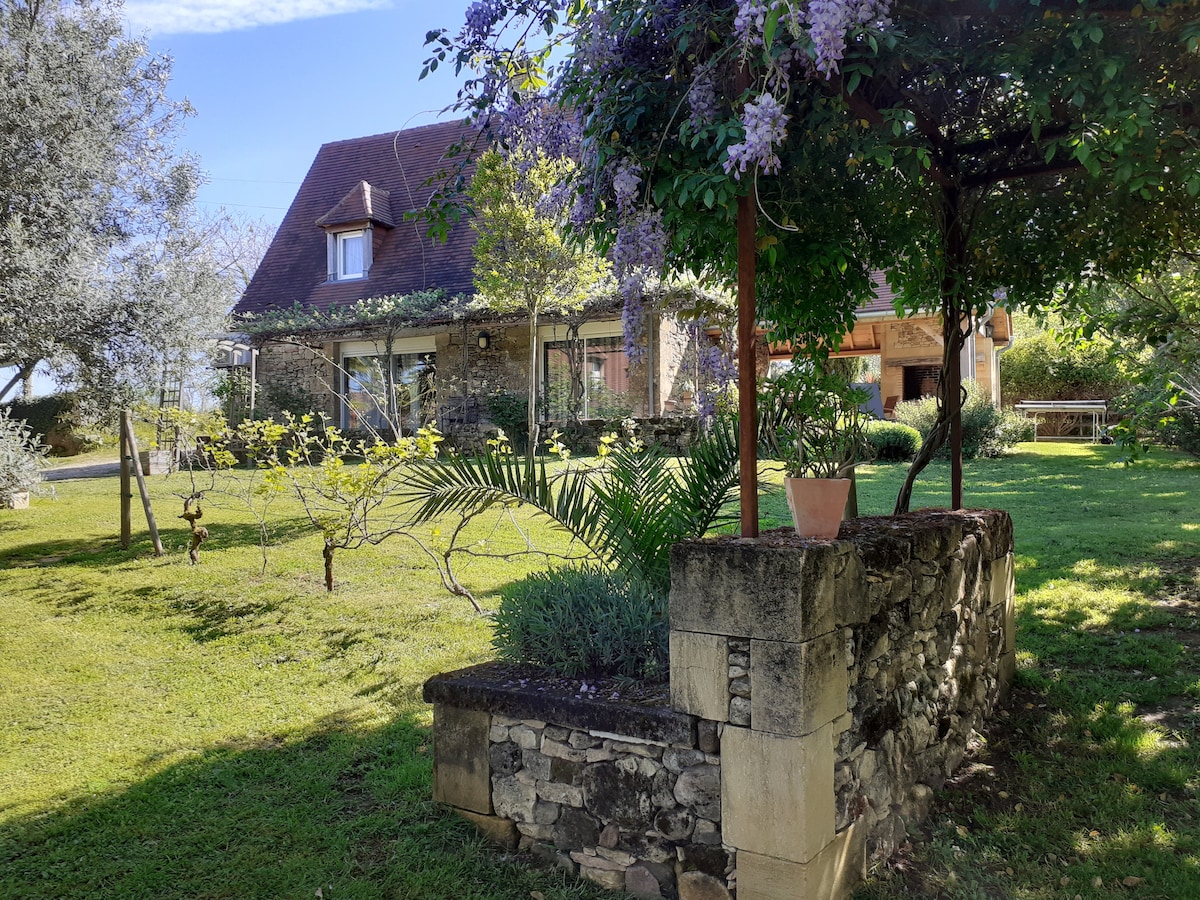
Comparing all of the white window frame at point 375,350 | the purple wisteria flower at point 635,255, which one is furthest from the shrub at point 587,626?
the white window frame at point 375,350

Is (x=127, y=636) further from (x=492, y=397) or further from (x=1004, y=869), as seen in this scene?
(x=492, y=397)

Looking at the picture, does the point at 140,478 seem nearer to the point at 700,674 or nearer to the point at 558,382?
the point at 700,674

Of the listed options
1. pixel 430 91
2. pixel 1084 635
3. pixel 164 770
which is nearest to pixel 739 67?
pixel 430 91

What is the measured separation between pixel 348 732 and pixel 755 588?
253 cm

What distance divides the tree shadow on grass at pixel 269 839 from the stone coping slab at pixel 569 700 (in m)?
0.50

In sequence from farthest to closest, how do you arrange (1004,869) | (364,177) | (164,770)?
(364,177) < (164,770) < (1004,869)

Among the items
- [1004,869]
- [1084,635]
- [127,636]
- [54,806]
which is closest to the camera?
[1004,869]

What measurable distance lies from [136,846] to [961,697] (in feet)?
11.2

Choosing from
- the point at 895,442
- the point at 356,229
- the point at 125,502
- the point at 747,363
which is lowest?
the point at 125,502

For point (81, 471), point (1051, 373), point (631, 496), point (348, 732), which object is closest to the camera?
point (631, 496)

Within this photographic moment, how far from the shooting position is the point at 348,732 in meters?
4.02

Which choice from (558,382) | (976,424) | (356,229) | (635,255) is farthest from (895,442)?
(356,229)

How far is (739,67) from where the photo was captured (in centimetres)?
253

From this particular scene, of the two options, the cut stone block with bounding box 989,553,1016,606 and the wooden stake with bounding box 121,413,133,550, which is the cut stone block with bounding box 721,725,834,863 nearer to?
the cut stone block with bounding box 989,553,1016,606
